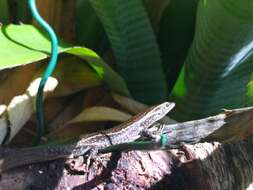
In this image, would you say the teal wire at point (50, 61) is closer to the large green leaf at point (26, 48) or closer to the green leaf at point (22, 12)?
the large green leaf at point (26, 48)

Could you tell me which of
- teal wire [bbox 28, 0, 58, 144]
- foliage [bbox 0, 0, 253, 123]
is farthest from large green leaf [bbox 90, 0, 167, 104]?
teal wire [bbox 28, 0, 58, 144]

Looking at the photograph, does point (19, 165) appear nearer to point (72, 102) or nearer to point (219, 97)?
point (72, 102)

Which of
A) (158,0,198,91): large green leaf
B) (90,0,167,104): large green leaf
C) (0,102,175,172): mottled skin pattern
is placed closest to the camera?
(0,102,175,172): mottled skin pattern

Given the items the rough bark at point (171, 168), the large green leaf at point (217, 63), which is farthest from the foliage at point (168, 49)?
the rough bark at point (171, 168)

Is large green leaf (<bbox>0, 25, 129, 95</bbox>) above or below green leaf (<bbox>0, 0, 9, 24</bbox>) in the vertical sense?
below

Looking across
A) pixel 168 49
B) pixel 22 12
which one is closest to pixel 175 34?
pixel 168 49

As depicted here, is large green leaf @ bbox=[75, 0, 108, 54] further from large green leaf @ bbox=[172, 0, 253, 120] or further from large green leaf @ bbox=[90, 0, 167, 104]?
large green leaf @ bbox=[172, 0, 253, 120]
